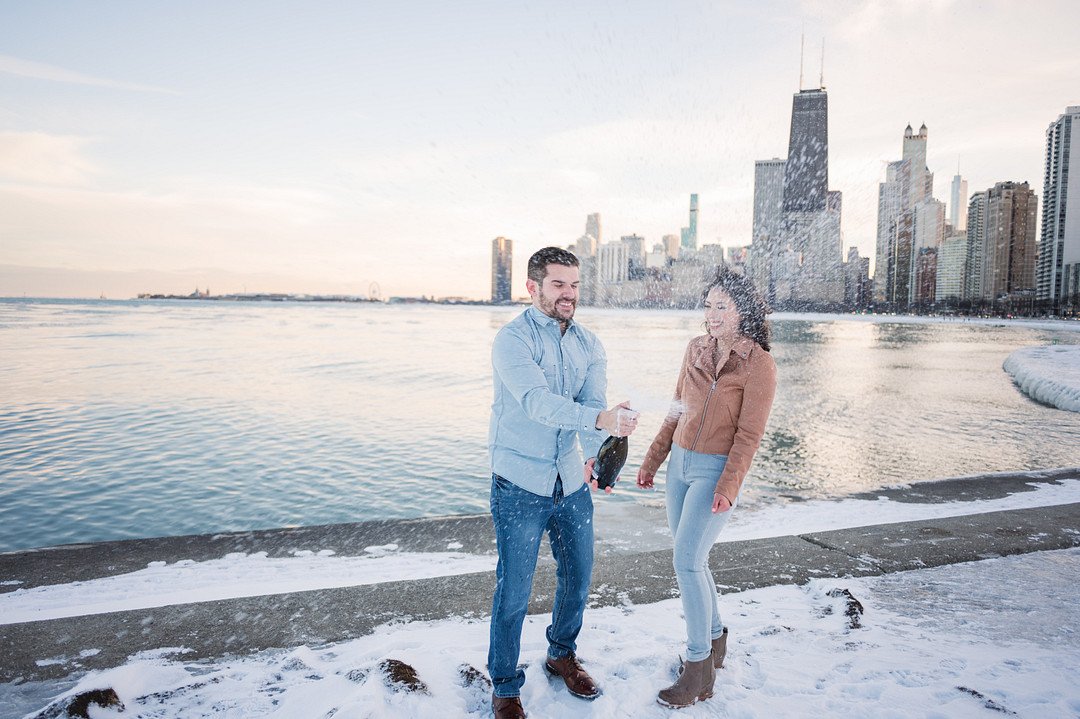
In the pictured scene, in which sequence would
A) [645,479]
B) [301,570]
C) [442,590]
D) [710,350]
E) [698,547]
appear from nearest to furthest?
[698,547]
[710,350]
[645,479]
[442,590]
[301,570]

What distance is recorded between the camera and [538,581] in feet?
13.9

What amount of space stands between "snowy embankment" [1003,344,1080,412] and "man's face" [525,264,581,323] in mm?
20746

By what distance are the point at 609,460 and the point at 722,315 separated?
3.01 feet

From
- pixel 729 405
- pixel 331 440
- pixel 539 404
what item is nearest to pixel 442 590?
pixel 539 404

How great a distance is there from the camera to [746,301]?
2984mm

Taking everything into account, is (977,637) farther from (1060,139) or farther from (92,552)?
(1060,139)

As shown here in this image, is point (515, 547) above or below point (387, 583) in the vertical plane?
above

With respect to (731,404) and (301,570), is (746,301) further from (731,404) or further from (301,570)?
(301,570)

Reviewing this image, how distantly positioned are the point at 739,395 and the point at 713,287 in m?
0.56

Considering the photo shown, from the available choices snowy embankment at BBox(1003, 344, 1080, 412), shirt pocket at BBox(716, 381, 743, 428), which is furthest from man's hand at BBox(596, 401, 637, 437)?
snowy embankment at BBox(1003, 344, 1080, 412)

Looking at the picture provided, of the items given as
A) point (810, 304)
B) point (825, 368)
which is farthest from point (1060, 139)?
point (825, 368)

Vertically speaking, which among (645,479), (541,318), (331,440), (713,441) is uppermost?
(541,318)

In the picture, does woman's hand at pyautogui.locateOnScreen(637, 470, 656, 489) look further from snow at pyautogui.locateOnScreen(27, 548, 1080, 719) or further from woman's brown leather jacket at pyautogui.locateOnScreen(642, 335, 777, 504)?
A: snow at pyautogui.locateOnScreen(27, 548, 1080, 719)

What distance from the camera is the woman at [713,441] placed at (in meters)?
2.90
